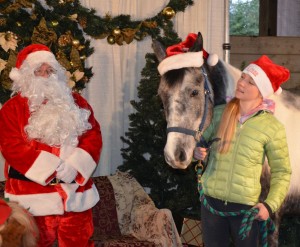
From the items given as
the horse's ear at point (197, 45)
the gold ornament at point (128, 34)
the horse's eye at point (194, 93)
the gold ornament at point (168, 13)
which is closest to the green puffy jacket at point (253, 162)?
the horse's eye at point (194, 93)

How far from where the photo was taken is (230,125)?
9.34 feet

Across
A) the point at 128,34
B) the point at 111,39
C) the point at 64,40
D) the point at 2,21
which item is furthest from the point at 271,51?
the point at 2,21

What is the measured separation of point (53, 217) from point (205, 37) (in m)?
3.25

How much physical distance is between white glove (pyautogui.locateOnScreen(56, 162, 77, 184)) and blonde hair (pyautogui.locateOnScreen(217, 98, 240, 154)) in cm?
111

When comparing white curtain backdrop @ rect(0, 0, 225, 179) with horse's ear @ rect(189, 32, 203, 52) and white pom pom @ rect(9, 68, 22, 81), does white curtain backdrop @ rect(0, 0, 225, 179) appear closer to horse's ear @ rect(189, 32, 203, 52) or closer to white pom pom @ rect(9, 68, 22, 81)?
white pom pom @ rect(9, 68, 22, 81)

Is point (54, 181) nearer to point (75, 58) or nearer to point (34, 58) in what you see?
point (34, 58)

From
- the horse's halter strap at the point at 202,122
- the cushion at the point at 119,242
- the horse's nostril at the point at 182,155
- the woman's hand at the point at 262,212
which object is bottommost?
the cushion at the point at 119,242

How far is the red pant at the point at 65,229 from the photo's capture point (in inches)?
139

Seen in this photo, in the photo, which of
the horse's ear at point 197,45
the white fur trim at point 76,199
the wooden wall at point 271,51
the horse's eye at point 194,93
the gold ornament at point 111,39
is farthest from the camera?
the wooden wall at point 271,51

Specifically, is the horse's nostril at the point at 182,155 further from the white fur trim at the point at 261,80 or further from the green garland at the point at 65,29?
the green garland at the point at 65,29

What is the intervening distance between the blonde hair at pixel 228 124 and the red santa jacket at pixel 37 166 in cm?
111

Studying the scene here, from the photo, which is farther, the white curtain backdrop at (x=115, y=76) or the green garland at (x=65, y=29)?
the white curtain backdrop at (x=115, y=76)

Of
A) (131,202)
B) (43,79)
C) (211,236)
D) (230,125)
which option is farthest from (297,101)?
(131,202)

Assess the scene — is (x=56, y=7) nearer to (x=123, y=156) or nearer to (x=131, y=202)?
(x=123, y=156)
